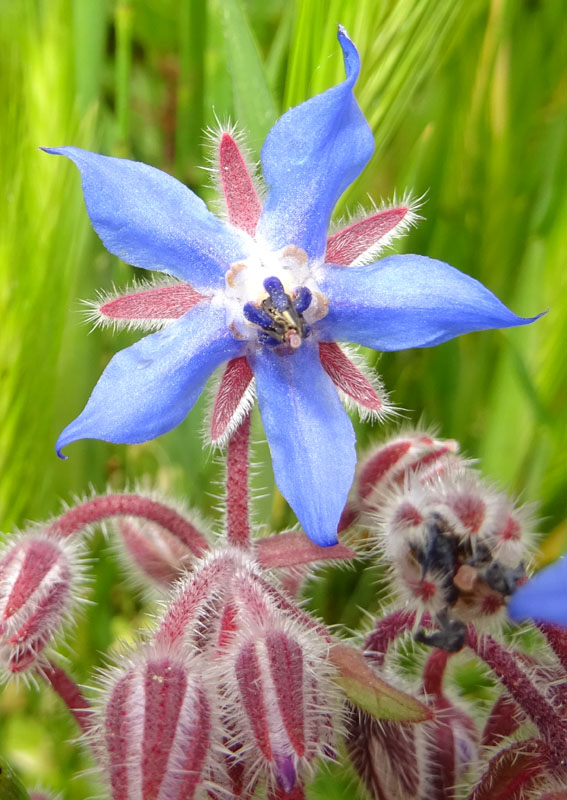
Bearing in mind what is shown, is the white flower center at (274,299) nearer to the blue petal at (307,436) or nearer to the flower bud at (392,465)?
the blue petal at (307,436)

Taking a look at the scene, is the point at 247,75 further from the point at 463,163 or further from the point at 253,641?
the point at 253,641

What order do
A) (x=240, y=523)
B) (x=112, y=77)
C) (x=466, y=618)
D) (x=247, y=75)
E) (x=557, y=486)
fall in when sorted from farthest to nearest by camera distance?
1. (x=112, y=77)
2. (x=557, y=486)
3. (x=247, y=75)
4. (x=240, y=523)
5. (x=466, y=618)

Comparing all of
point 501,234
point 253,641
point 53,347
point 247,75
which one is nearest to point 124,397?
point 253,641

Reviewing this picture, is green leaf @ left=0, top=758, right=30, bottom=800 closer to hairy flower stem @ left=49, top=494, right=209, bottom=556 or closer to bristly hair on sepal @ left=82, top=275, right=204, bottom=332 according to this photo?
hairy flower stem @ left=49, top=494, right=209, bottom=556

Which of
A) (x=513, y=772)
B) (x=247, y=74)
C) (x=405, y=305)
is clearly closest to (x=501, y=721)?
(x=513, y=772)

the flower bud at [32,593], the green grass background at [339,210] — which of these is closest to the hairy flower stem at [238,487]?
the flower bud at [32,593]
